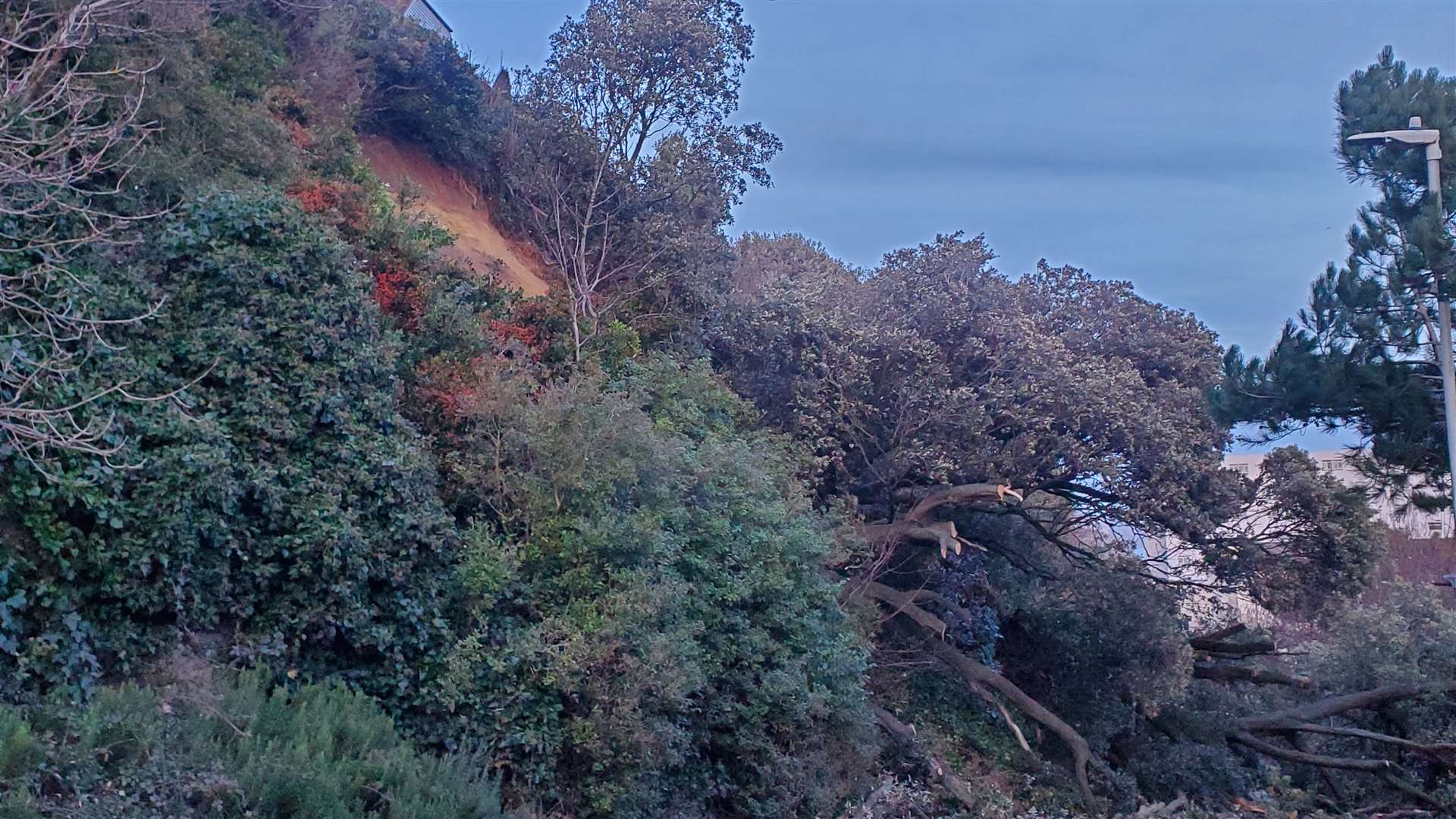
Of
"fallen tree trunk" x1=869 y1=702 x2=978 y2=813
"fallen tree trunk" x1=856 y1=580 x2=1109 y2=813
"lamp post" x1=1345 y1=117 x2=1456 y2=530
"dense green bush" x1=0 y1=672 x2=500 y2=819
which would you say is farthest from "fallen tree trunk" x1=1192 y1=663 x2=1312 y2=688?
"dense green bush" x1=0 y1=672 x2=500 y2=819

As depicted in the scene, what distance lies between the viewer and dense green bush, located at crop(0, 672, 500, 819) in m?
6.97

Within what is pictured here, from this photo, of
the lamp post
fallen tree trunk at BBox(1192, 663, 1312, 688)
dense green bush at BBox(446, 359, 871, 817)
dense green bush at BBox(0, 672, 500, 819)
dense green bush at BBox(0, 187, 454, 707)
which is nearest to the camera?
dense green bush at BBox(0, 672, 500, 819)

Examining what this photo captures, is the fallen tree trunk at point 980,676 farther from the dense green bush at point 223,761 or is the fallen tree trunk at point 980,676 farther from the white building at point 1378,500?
the dense green bush at point 223,761

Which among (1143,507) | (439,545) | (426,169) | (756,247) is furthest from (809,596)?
(756,247)

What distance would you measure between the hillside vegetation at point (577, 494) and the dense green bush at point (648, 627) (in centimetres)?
6

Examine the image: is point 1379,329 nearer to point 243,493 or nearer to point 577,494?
point 577,494

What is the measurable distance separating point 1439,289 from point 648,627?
409 inches

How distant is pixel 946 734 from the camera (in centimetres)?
1873

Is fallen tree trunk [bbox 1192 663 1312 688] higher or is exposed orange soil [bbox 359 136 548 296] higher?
fallen tree trunk [bbox 1192 663 1312 688]

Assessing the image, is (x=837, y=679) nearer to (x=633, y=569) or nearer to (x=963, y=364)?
(x=633, y=569)

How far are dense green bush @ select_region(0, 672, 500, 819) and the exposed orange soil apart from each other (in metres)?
11.6

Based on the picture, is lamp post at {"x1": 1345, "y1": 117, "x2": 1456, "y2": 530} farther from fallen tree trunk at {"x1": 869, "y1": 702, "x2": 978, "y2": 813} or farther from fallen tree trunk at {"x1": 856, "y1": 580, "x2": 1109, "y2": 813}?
fallen tree trunk at {"x1": 869, "y1": 702, "x2": 978, "y2": 813}

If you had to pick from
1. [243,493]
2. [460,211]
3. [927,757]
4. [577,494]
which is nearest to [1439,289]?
[927,757]

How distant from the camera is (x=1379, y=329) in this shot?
14305 mm
